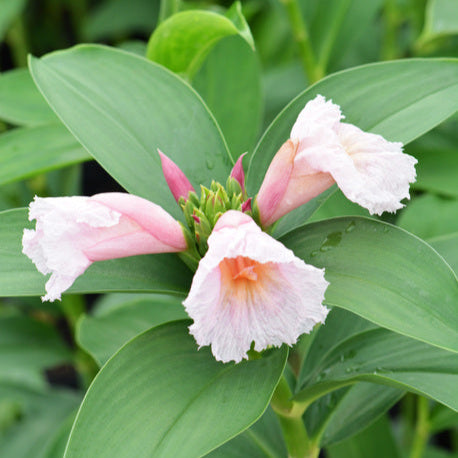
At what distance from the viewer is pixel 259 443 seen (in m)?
0.87

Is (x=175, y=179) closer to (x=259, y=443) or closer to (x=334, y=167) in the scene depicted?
(x=334, y=167)

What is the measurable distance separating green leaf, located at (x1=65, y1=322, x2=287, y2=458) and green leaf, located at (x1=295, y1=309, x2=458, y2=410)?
0.09 m

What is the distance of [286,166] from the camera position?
1.95 ft

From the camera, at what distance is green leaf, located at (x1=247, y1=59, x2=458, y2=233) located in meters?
0.70

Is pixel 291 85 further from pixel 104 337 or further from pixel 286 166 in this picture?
pixel 286 166

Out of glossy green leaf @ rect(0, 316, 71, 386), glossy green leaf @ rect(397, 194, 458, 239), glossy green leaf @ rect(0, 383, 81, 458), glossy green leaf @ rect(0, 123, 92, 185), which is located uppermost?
glossy green leaf @ rect(0, 123, 92, 185)

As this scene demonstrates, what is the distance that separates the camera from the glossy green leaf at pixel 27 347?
1.41 m

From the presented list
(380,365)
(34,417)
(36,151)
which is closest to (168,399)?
(380,365)

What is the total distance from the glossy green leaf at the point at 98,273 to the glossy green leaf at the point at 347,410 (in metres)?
0.26

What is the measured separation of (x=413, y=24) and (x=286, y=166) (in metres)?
0.92

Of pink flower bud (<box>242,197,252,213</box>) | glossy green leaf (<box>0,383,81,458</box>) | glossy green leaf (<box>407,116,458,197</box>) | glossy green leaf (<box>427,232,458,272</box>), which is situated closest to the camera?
pink flower bud (<box>242,197,252,213</box>)

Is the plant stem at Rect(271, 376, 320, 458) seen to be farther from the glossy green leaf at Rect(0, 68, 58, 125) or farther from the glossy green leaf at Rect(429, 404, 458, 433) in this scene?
the glossy green leaf at Rect(0, 68, 58, 125)

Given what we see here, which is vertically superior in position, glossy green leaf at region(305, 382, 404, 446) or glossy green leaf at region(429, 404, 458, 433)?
glossy green leaf at region(305, 382, 404, 446)

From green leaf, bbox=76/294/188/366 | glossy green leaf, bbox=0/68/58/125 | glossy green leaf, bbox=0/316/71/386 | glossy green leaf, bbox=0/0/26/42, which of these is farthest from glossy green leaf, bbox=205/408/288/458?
glossy green leaf, bbox=0/0/26/42
